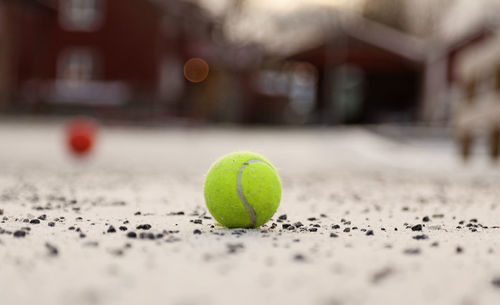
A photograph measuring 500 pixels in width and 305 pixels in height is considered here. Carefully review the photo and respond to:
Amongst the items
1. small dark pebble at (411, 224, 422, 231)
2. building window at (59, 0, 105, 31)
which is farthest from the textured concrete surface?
building window at (59, 0, 105, 31)

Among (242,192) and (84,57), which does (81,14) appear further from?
(242,192)

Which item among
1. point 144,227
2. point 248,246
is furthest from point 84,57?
point 248,246

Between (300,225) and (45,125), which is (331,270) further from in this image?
(45,125)

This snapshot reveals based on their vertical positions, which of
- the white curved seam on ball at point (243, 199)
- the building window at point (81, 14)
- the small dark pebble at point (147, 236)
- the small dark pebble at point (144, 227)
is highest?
the building window at point (81, 14)

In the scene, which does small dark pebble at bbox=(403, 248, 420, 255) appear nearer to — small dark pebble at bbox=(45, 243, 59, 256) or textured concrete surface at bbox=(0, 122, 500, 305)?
textured concrete surface at bbox=(0, 122, 500, 305)

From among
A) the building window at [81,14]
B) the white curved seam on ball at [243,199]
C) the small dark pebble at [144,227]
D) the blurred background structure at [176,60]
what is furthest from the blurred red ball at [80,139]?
the building window at [81,14]

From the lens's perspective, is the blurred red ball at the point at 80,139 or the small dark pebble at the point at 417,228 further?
the blurred red ball at the point at 80,139

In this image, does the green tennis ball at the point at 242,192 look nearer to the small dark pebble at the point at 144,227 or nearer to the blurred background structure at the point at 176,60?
the small dark pebble at the point at 144,227
